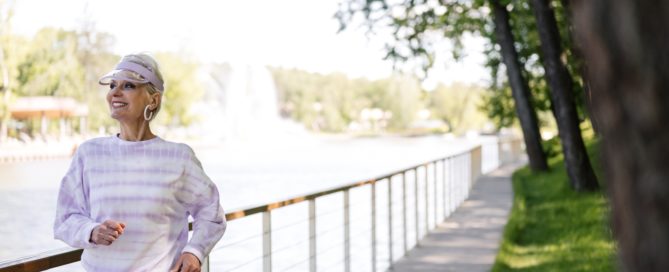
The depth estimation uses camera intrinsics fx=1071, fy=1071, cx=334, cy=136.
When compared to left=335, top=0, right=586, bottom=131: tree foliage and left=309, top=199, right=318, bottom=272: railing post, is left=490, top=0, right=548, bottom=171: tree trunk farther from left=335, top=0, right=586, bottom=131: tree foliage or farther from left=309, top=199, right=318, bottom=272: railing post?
left=309, top=199, right=318, bottom=272: railing post

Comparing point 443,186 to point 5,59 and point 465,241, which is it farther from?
point 5,59

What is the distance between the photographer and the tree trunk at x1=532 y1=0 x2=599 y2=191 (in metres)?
15.5

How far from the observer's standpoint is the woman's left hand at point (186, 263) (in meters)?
3.19

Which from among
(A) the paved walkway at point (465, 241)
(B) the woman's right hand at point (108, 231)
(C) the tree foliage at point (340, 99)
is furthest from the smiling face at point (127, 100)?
(C) the tree foliage at point (340, 99)

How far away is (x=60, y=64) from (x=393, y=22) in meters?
68.1

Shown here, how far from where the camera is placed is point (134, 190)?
3.13 m

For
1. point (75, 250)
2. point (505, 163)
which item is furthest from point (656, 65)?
point (505, 163)

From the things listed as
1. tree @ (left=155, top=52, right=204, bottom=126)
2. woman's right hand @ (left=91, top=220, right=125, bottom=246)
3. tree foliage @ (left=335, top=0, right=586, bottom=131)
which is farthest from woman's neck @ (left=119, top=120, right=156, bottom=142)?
tree @ (left=155, top=52, right=204, bottom=126)

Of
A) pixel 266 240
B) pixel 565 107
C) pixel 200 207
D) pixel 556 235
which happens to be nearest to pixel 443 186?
pixel 565 107

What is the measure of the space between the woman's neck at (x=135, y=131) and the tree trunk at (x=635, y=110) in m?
1.83

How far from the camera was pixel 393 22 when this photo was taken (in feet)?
59.9

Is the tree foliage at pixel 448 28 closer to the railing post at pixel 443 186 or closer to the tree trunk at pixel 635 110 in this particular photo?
the railing post at pixel 443 186

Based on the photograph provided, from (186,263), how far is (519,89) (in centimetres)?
1936

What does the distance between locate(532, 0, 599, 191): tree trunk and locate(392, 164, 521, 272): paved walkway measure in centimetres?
121
